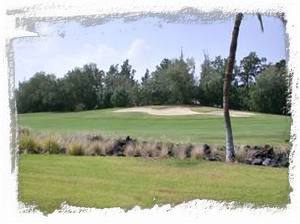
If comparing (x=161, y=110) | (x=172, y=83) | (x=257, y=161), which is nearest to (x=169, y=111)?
(x=161, y=110)

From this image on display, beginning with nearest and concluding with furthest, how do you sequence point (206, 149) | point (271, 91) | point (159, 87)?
point (271, 91), point (159, 87), point (206, 149)

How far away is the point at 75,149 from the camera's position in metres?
3.21

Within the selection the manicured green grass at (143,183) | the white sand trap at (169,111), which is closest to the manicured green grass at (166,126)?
the white sand trap at (169,111)

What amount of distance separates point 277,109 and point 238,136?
9.5 inches

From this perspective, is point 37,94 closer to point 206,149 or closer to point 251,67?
point 206,149

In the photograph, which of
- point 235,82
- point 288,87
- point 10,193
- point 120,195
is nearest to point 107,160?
point 120,195

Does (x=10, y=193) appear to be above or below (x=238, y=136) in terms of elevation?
below

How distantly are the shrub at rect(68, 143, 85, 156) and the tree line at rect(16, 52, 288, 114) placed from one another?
0.68 ft

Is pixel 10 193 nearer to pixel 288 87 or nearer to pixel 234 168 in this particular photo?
pixel 234 168

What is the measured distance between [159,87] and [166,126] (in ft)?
0.81

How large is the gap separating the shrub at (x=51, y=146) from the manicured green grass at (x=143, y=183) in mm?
105

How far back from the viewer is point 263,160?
124 inches

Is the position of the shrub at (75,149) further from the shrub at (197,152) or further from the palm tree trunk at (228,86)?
the palm tree trunk at (228,86)

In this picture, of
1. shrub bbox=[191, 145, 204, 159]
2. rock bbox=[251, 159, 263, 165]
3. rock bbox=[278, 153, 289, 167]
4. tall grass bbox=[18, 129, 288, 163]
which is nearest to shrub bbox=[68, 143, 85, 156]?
tall grass bbox=[18, 129, 288, 163]
